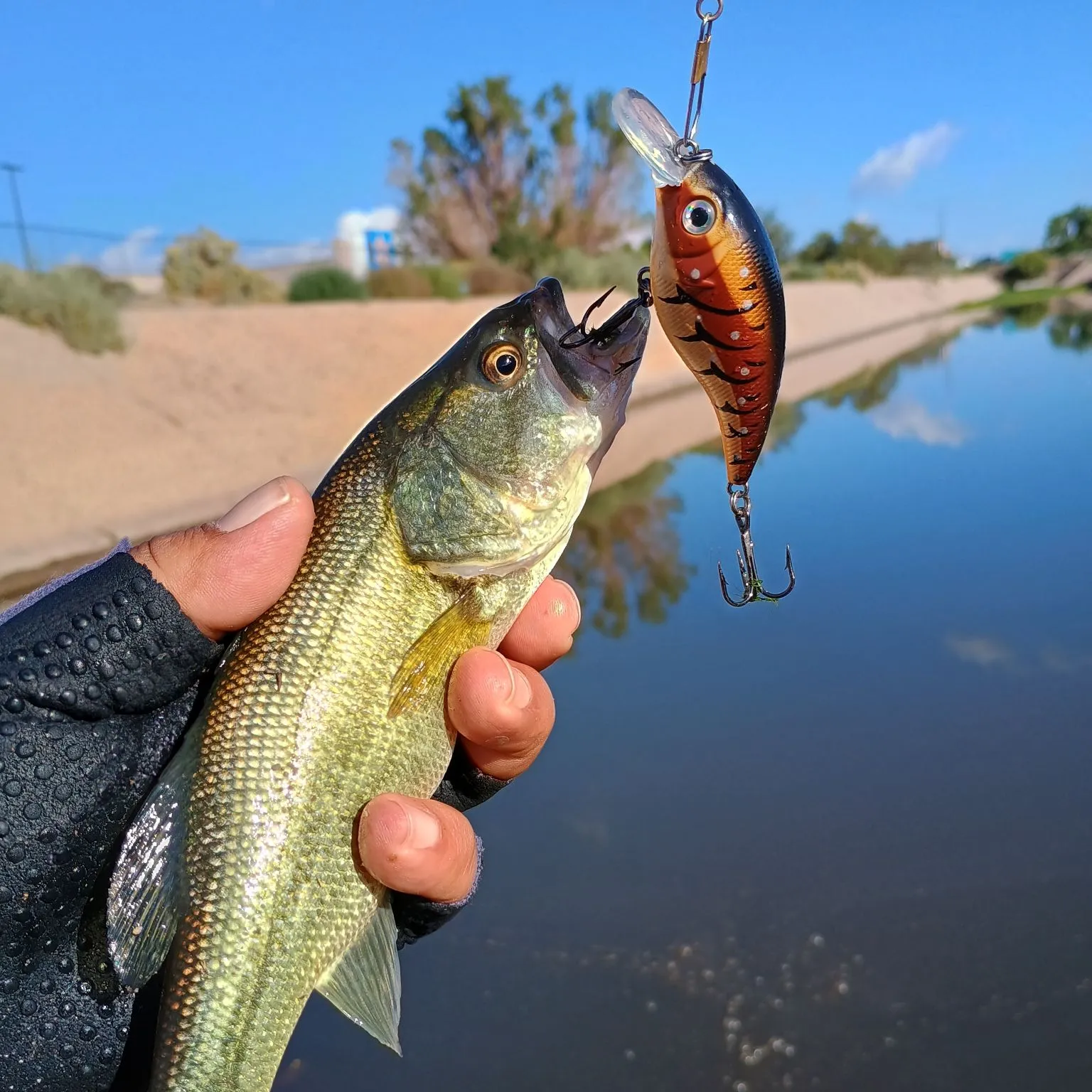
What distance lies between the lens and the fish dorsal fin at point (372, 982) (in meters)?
2.70

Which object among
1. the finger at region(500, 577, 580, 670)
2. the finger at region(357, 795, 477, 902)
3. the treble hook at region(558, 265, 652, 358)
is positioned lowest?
the finger at region(357, 795, 477, 902)

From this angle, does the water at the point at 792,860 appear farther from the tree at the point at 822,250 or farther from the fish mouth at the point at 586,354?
the tree at the point at 822,250

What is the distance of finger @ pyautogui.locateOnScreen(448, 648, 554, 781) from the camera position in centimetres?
301

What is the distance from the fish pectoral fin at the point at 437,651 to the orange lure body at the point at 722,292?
989 millimetres

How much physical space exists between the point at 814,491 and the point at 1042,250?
423 feet

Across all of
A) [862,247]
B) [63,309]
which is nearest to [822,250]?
[862,247]

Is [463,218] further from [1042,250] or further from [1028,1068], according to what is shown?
[1042,250]

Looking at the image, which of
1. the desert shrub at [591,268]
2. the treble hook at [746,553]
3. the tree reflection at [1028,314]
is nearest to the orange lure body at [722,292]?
the treble hook at [746,553]

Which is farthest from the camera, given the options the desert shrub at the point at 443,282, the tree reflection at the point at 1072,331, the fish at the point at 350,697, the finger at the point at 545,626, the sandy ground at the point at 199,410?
the desert shrub at the point at 443,282

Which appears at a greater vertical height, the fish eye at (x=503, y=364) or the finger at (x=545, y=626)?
the fish eye at (x=503, y=364)

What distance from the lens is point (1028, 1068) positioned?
15.3ft

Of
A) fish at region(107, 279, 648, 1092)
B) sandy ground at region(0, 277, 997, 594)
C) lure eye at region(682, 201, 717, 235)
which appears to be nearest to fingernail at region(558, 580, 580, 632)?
fish at region(107, 279, 648, 1092)

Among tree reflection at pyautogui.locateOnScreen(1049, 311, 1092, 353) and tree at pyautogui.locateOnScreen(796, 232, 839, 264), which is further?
tree at pyautogui.locateOnScreen(796, 232, 839, 264)

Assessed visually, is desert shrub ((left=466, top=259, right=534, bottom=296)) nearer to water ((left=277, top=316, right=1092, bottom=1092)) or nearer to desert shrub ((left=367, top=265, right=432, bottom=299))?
desert shrub ((left=367, top=265, right=432, bottom=299))
